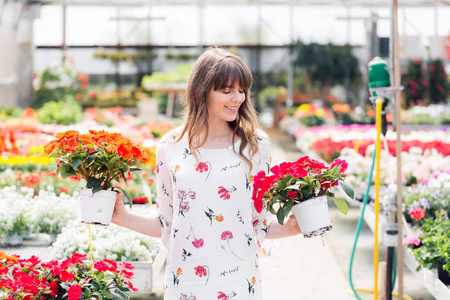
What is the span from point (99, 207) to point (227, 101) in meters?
0.51

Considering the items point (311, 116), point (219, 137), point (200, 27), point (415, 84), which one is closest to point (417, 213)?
point (219, 137)

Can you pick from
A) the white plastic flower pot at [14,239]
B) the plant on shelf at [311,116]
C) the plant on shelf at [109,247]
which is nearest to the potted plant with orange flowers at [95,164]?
the plant on shelf at [109,247]

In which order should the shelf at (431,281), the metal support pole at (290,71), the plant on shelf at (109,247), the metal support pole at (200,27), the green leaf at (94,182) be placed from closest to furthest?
the green leaf at (94,182) < the shelf at (431,281) < the plant on shelf at (109,247) < the metal support pole at (200,27) < the metal support pole at (290,71)

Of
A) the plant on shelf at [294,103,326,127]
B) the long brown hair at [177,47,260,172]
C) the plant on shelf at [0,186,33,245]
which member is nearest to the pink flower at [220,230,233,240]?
the long brown hair at [177,47,260,172]

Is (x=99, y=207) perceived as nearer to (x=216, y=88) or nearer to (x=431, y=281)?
(x=216, y=88)

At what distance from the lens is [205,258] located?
6.36ft

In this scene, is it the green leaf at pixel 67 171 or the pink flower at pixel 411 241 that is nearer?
the green leaf at pixel 67 171

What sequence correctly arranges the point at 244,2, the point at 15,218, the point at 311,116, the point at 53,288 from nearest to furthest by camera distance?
1. the point at 53,288
2. the point at 15,218
3. the point at 311,116
4. the point at 244,2

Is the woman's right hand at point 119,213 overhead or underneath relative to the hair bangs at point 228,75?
underneath

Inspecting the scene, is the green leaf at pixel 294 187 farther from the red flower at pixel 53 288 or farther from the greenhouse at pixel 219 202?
the red flower at pixel 53 288

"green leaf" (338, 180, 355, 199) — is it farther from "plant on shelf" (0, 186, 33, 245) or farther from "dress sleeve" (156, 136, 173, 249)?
"plant on shelf" (0, 186, 33, 245)

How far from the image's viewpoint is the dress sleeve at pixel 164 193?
207 centimetres

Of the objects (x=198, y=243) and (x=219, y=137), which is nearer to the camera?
(x=198, y=243)

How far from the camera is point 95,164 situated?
2.01 meters
